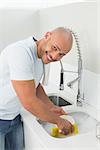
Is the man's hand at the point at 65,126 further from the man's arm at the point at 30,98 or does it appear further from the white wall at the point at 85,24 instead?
the white wall at the point at 85,24

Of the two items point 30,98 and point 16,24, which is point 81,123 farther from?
point 16,24

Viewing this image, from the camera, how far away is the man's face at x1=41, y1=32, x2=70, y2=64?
3.39 feet

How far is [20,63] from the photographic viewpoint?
99cm

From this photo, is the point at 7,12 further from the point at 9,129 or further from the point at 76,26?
the point at 9,129

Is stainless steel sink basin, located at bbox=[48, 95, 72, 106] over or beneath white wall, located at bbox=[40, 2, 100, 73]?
beneath

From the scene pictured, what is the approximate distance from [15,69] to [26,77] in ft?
0.20

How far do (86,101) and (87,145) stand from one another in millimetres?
477

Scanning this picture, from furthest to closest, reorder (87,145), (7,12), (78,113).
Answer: (7,12), (78,113), (87,145)

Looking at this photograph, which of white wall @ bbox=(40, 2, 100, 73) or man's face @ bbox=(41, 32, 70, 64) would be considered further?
white wall @ bbox=(40, 2, 100, 73)

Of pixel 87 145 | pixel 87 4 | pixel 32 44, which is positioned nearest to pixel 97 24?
pixel 87 4

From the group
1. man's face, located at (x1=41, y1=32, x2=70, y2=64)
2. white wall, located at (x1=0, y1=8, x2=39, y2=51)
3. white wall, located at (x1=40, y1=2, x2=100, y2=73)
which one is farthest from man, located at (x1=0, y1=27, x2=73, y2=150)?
white wall, located at (x1=0, y1=8, x2=39, y2=51)

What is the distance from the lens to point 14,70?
1.00 metres

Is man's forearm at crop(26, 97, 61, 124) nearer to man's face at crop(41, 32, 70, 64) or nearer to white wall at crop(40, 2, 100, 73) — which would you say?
man's face at crop(41, 32, 70, 64)

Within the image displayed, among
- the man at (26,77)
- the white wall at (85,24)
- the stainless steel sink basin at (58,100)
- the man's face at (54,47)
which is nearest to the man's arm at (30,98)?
the man at (26,77)
